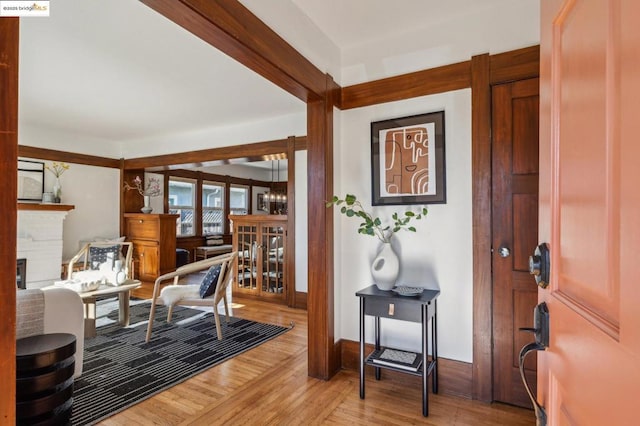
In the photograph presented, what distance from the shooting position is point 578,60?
665mm

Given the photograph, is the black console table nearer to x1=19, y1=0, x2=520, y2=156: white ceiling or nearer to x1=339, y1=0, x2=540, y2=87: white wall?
x1=339, y1=0, x2=540, y2=87: white wall

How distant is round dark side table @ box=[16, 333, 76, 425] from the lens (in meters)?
1.47

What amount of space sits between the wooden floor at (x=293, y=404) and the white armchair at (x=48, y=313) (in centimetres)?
66

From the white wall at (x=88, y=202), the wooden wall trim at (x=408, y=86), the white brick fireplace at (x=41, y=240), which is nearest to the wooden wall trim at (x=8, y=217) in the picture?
the wooden wall trim at (x=408, y=86)

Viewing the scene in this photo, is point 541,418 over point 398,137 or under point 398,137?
under

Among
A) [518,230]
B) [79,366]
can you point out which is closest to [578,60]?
[518,230]

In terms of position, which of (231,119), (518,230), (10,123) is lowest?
(518,230)

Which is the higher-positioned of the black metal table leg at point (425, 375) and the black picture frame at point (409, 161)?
the black picture frame at point (409, 161)

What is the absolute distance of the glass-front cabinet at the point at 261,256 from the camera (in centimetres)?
473

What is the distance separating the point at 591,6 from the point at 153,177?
25.0ft

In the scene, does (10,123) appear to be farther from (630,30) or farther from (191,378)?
(191,378)

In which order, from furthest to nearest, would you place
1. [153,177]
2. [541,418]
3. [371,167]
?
[153,177]
[371,167]
[541,418]

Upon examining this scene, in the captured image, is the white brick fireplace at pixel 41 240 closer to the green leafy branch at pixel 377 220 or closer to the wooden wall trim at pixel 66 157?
the wooden wall trim at pixel 66 157

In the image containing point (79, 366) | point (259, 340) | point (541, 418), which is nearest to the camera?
point (541, 418)
